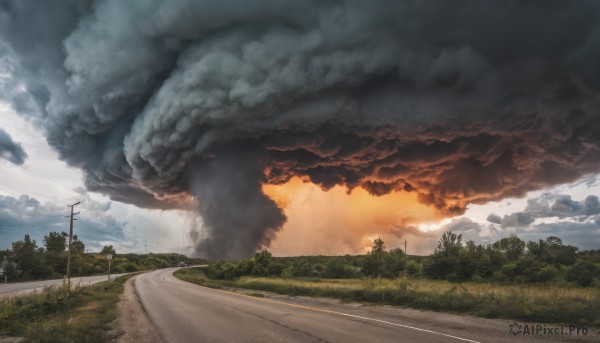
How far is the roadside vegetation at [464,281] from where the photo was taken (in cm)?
1503

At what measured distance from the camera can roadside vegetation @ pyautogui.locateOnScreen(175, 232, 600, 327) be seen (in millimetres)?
15031

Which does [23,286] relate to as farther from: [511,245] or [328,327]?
[511,245]

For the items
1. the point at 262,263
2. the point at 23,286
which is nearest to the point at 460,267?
the point at 262,263

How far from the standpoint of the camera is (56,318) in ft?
55.4

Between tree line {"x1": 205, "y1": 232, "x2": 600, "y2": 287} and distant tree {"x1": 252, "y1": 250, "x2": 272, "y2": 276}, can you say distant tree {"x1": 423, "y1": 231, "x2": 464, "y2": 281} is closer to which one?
tree line {"x1": 205, "y1": 232, "x2": 600, "y2": 287}

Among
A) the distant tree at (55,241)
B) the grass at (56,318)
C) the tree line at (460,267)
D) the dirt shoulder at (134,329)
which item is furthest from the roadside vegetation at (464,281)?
→ the distant tree at (55,241)

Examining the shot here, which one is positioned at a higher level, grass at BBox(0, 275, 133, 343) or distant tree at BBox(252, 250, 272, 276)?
grass at BBox(0, 275, 133, 343)

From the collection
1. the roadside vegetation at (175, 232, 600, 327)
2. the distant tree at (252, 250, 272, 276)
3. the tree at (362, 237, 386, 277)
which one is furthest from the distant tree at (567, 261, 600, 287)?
the distant tree at (252, 250, 272, 276)

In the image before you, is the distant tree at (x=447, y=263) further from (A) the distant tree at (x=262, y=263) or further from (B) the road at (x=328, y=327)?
(B) the road at (x=328, y=327)

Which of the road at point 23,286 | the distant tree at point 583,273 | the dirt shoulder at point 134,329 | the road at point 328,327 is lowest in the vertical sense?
the road at point 23,286

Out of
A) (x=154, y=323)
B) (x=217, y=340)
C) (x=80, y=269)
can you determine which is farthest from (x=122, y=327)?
(x=80, y=269)

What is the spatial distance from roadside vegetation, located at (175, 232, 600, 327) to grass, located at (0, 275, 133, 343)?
13.9m

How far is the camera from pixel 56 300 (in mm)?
22141

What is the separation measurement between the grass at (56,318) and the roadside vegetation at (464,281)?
548 inches
